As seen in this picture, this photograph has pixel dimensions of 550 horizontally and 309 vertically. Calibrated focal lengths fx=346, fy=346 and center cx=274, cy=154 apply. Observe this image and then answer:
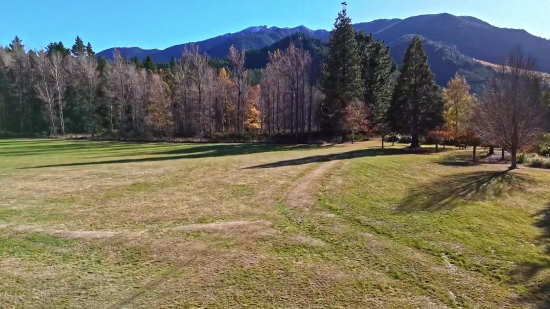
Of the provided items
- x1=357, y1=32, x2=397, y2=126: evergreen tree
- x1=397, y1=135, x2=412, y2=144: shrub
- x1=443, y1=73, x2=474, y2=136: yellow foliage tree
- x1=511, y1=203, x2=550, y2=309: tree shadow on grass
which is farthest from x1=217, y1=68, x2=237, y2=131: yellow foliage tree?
x1=511, y1=203, x2=550, y2=309: tree shadow on grass

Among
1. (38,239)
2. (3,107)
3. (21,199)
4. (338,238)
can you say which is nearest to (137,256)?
(38,239)

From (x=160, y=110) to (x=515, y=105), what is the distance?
53250mm

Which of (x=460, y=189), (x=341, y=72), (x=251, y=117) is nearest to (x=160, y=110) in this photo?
(x=251, y=117)

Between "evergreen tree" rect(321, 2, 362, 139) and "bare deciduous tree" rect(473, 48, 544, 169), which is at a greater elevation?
"evergreen tree" rect(321, 2, 362, 139)

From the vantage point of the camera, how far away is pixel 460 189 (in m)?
18.9

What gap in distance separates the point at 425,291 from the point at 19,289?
10002 millimetres

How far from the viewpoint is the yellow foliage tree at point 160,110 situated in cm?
6175

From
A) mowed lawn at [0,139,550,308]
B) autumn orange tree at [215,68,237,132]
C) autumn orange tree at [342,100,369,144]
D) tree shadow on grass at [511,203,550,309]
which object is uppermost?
autumn orange tree at [215,68,237,132]

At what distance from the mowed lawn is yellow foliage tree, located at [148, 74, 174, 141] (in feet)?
137

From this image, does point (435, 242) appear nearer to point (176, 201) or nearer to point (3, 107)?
point (176, 201)

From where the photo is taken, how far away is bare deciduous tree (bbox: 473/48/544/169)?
25078 mm

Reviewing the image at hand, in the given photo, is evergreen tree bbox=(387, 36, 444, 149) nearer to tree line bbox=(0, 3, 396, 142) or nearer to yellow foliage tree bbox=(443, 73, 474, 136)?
yellow foliage tree bbox=(443, 73, 474, 136)

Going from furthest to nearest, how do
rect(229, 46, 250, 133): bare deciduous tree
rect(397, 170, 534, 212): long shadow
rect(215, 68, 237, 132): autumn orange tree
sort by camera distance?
rect(215, 68, 237, 132): autumn orange tree
rect(229, 46, 250, 133): bare deciduous tree
rect(397, 170, 534, 212): long shadow

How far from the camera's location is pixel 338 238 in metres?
11.9
